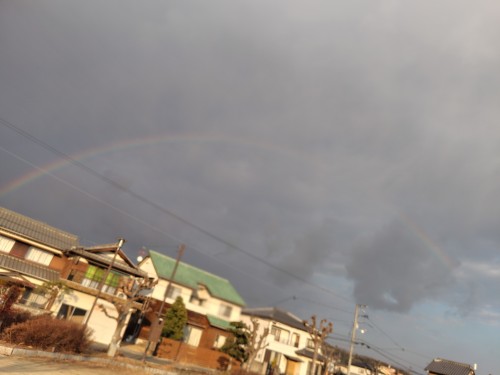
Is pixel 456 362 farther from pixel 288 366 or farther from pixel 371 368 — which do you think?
pixel 288 366

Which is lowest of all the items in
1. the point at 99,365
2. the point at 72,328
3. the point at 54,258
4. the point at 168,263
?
the point at 99,365

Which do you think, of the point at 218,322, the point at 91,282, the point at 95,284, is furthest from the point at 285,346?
the point at 91,282

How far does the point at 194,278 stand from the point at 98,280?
1852cm

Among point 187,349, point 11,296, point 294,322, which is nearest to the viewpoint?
point 11,296

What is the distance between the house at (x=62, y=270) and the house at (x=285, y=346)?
83.4 ft

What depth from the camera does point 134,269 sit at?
4019cm

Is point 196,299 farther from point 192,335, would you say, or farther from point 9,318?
point 9,318

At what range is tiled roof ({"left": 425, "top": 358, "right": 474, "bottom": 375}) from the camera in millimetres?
56875

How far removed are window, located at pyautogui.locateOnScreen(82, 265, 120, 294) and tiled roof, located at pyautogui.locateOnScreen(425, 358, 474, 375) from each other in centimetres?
5666

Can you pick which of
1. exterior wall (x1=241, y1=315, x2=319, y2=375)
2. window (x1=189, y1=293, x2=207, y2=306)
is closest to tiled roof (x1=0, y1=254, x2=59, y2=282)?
window (x1=189, y1=293, x2=207, y2=306)

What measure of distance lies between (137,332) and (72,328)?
890 inches

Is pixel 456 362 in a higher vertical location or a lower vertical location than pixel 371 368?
higher

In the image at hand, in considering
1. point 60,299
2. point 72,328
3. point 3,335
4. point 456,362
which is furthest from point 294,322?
point 3,335

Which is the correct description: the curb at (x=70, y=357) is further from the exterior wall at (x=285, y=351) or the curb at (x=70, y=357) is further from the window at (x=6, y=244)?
the exterior wall at (x=285, y=351)
